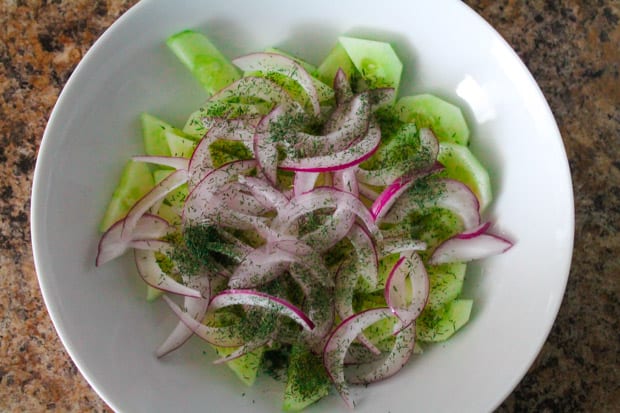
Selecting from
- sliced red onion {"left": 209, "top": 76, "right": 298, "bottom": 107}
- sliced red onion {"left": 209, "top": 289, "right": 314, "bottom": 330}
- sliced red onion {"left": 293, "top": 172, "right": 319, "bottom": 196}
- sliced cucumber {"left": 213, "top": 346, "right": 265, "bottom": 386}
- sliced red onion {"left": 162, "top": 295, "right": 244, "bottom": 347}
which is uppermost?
sliced red onion {"left": 209, "top": 76, "right": 298, "bottom": 107}

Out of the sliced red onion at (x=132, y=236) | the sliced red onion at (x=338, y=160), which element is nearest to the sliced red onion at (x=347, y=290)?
the sliced red onion at (x=338, y=160)

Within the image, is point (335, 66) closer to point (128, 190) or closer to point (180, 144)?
point (180, 144)

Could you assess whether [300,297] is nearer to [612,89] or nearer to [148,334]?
[148,334]

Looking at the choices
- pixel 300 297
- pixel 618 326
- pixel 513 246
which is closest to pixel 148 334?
pixel 300 297

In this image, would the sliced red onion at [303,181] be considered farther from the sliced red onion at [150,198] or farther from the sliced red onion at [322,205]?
the sliced red onion at [150,198]

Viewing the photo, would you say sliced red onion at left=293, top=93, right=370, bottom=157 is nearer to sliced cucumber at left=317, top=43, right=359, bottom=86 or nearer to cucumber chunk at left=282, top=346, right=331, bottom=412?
sliced cucumber at left=317, top=43, right=359, bottom=86

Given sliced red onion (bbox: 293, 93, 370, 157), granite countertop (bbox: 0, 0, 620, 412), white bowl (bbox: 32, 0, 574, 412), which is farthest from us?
granite countertop (bbox: 0, 0, 620, 412)

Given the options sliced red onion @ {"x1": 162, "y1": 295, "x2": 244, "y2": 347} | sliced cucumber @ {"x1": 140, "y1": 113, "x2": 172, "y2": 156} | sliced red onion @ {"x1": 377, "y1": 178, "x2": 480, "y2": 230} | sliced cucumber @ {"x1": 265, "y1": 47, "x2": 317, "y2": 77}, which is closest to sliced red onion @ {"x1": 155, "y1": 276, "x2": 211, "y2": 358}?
sliced red onion @ {"x1": 162, "y1": 295, "x2": 244, "y2": 347}
